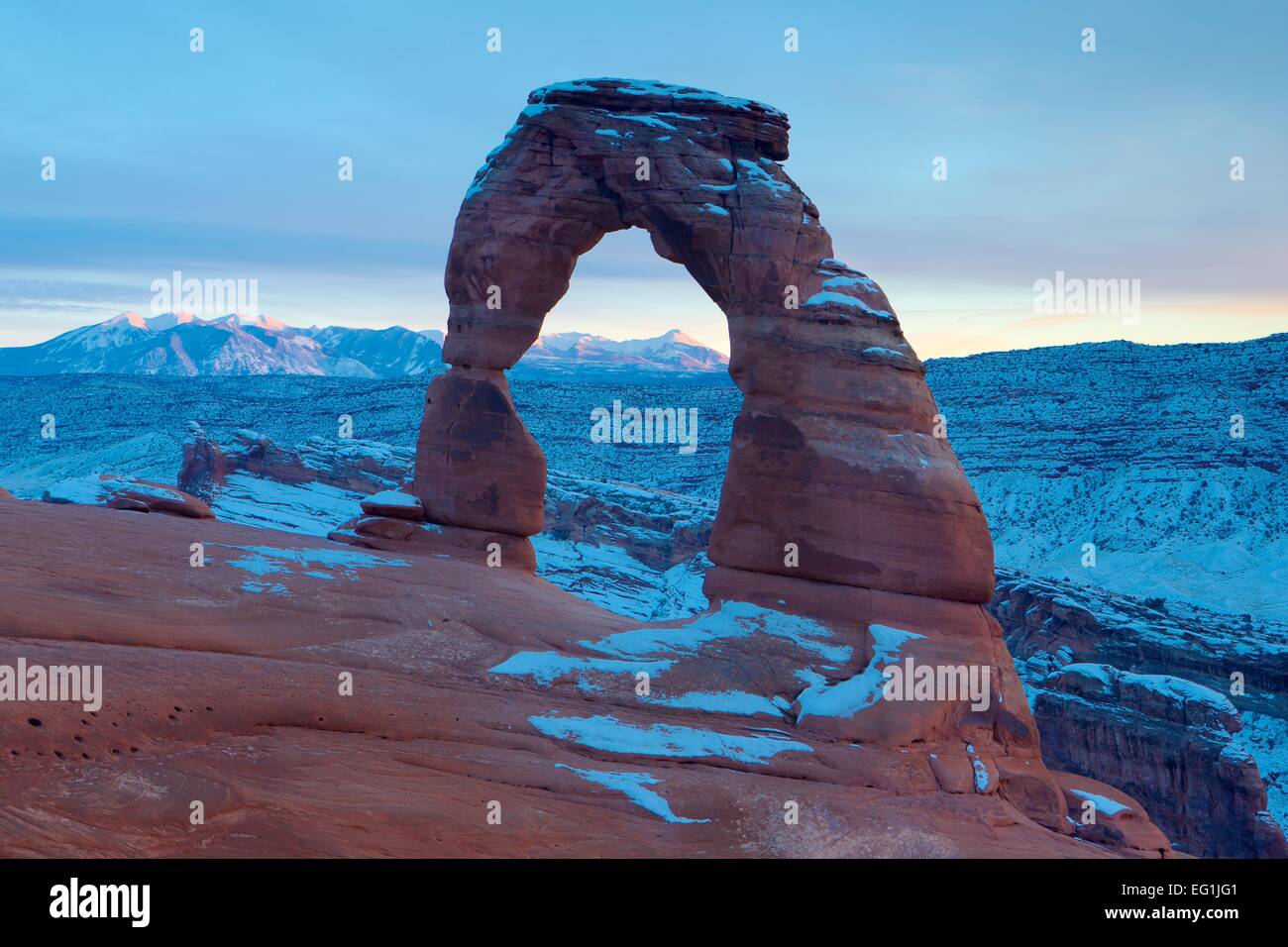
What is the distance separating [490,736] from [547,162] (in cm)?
1143

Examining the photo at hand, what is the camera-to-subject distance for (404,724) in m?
14.0

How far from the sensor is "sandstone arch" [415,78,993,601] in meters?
19.1

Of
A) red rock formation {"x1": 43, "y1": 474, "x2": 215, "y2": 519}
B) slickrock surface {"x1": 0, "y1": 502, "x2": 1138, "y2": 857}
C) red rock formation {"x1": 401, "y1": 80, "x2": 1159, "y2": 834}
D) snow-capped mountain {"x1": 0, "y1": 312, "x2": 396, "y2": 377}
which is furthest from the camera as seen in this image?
snow-capped mountain {"x1": 0, "y1": 312, "x2": 396, "y2": 377}

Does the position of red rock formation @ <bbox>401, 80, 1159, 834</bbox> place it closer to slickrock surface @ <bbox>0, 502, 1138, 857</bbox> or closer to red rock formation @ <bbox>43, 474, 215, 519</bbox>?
slickrock surface @ <bbox>0, 502, 1138, 857</bbox>

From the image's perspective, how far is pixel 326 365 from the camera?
491 feet

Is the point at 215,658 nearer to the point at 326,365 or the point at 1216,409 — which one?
the point at 1216,409

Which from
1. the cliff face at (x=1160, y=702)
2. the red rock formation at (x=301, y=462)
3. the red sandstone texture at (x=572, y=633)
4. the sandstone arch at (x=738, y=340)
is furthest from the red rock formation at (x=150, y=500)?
the red rock formation at (x=301, y=462)

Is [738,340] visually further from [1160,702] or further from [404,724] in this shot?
[1160,702]

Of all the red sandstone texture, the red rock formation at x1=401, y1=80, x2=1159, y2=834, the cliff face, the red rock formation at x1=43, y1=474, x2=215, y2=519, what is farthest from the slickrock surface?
the cliff face

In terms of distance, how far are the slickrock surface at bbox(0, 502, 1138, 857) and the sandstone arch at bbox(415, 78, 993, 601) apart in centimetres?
127

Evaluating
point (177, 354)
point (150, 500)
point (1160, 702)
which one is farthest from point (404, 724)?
point (177, 354)

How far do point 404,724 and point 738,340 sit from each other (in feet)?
29.9

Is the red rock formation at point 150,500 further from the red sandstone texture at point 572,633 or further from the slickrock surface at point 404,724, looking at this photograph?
the slickrock surface at point 404,724

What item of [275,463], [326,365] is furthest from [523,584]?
[326,365]
